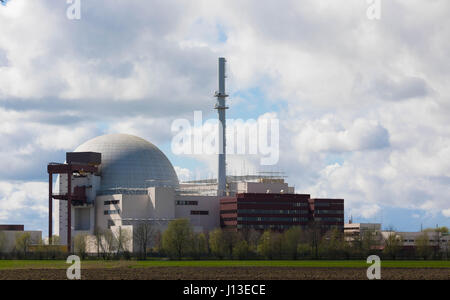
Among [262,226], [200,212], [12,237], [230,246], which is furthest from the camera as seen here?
[200,212]

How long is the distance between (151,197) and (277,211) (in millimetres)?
26085

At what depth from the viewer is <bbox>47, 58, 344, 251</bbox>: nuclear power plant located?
573ft

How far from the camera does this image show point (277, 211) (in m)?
178

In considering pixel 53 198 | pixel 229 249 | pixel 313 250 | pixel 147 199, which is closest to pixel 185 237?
pixel 229 249

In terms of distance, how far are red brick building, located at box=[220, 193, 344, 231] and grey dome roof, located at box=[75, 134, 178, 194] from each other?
17040 millimetres

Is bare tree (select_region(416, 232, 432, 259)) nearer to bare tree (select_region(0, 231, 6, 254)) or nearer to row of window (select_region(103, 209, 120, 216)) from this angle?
row of window (select_region(103, 209, 120, 216))

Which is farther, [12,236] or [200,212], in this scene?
[200,212]

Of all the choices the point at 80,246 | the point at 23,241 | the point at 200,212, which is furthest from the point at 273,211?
the point at 23,241

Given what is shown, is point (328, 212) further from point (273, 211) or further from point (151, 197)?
point (151, 197)

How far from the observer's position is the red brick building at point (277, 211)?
175m

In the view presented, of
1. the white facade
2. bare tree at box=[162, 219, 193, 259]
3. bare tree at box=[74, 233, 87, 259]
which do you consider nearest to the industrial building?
the white facade
